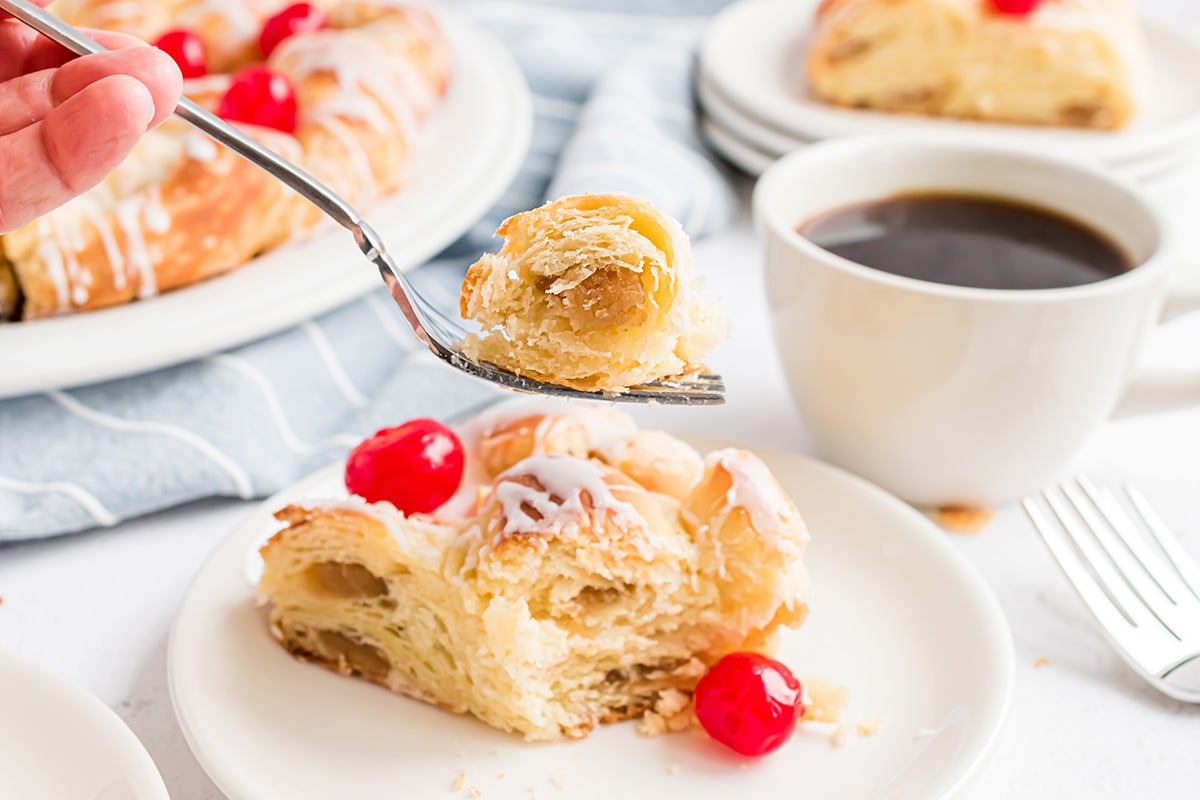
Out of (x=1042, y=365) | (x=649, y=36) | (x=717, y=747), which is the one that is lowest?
(x=649, y=36)

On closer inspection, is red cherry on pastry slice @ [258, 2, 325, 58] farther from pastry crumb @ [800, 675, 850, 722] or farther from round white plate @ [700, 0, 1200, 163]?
pastry crumb @ [800, 675, 850, 722]

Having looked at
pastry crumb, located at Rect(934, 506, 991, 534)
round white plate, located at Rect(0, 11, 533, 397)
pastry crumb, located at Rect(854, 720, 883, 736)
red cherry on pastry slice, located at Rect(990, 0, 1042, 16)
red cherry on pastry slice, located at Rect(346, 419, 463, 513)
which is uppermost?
red cherry on pastry slice, located at Rect(346, 419, 463, 513)

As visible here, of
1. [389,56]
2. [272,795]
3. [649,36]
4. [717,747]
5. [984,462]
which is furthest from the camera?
[649,36]

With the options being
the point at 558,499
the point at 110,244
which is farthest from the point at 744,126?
the point at 558,499

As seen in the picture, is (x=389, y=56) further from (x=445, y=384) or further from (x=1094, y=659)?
(x=1094, y=659)

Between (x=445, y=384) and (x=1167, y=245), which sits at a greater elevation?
(x=1167, y=245)

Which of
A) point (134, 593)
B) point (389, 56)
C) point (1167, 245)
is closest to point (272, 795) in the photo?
point (134, 593)

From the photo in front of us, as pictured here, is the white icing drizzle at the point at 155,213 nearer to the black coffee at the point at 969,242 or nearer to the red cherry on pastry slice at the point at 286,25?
the red cherry on pastry slice at the point at 286,25

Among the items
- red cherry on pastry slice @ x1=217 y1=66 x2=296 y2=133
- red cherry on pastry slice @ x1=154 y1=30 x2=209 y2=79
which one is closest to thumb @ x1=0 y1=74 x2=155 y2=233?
red cherry on pastry slice @ x1=217 y1=66 x2=296 y2=133
